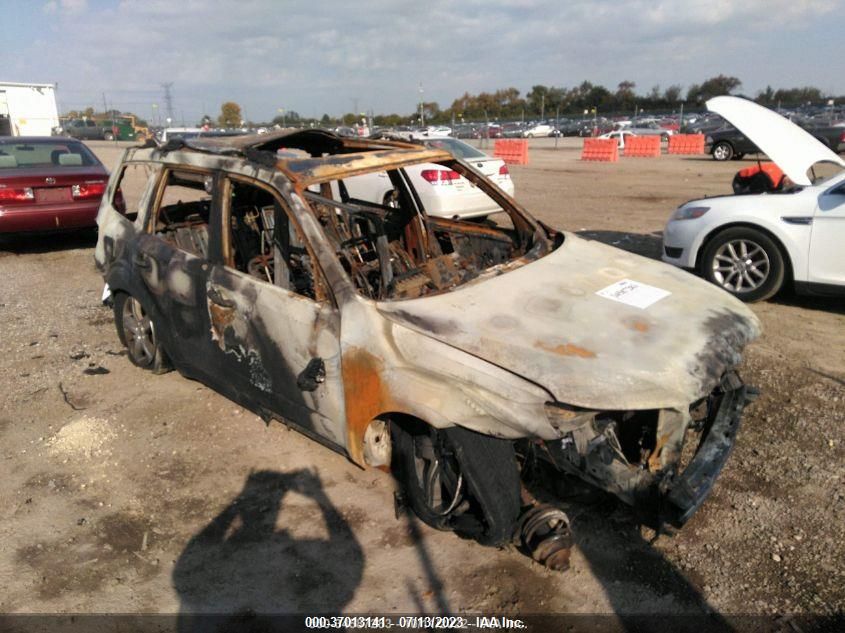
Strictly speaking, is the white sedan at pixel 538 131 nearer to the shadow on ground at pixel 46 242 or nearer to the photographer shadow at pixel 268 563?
the shadow on ground at pixel 46 242

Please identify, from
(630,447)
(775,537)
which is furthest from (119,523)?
(775,537)

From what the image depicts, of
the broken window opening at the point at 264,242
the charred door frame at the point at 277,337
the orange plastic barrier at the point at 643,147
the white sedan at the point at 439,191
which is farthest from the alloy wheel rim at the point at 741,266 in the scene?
the orange plastic barrier at the point at 643,147

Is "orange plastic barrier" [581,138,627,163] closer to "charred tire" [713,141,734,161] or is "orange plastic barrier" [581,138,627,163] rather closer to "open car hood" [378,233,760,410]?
"charred tire" [713,141,734,161]

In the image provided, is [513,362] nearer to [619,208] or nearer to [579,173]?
[619,208]

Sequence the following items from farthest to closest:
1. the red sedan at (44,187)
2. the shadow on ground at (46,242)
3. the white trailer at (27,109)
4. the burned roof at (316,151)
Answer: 1. the white trailer at (27,109)
2. the shadow on ground at (46,242)
3. the red sedan at (44,187)
4. the burned roof at (316,151)

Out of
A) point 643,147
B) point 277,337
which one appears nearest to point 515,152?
point 643,147

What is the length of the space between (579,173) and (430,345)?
18223mm

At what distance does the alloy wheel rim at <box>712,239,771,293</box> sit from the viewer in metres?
6.21

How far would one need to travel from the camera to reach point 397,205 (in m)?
4.91

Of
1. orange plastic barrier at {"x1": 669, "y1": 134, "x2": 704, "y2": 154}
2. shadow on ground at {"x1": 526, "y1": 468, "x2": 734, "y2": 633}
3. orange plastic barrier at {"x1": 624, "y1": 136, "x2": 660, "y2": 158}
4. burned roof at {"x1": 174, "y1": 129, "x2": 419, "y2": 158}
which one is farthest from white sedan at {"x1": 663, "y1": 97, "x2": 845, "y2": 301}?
orange plastic barrier at {"x1": 669, "y1": 134, "x2": 704, "y2": 154}

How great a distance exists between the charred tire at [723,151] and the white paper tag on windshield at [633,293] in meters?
22.0

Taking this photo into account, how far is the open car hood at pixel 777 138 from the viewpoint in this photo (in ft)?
20.0

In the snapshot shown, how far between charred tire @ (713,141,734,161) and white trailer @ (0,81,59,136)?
2706cm

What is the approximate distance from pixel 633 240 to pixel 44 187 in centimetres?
796
